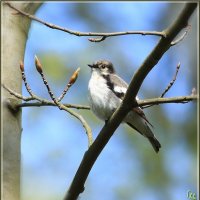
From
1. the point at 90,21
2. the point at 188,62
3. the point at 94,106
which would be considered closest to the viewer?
the point at 94,106

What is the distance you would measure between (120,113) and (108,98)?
1230 millimetres

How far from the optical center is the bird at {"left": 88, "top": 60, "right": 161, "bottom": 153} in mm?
4117

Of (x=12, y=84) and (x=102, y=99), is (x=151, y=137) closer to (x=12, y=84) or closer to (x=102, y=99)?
(x=102, y=99)

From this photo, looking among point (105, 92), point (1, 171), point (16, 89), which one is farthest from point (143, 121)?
point (1, 171)

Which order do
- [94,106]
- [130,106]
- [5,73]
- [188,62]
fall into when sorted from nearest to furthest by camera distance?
A: [130,106] → [5,73] → [94,106] → [188,62]

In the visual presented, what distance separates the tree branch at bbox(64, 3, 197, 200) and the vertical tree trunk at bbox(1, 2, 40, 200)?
15.1 inches

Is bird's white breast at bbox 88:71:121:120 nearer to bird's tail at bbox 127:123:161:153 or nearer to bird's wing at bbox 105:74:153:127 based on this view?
bird's wing at bbox 105:74:153:127

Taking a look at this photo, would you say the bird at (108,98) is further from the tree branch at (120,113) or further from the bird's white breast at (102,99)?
the tree branch at (120,113)

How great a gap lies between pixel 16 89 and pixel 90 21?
8.69 metres

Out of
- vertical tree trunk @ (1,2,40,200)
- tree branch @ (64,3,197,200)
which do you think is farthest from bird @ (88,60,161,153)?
tree branch @ (64,3,197,200)

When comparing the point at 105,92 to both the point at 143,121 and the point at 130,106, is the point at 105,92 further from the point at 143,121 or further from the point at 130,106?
the point at 130,106

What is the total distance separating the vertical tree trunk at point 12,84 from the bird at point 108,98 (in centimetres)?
83

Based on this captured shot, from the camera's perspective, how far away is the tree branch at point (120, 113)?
266cm

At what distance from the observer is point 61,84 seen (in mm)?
10641
